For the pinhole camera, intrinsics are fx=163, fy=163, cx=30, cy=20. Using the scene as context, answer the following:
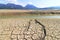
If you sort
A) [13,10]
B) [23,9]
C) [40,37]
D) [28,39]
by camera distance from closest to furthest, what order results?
[28,39] < [40,37] < [23,9] < [13,10]

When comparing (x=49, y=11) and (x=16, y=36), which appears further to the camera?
(x=49, y=11)

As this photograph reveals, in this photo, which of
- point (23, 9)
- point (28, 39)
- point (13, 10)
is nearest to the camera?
point (28, 39)

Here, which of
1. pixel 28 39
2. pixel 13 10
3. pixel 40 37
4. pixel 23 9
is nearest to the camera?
pixel 28 39

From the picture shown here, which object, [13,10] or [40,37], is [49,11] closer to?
[13,10]

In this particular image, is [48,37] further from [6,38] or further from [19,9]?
[19,9]

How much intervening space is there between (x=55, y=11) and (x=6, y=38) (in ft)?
45.7

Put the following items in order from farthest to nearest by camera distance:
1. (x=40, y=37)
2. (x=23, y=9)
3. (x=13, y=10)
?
1. (x=13, y=10)
2. (x=23, y=9)
3. (x=40, y=37)

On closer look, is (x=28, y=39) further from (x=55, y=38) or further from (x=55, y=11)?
(x=55, y=11)

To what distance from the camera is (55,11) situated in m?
17.5

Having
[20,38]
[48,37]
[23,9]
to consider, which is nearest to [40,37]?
[48,37]

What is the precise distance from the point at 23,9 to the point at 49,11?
2810 mm

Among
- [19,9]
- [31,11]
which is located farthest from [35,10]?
[19,9]

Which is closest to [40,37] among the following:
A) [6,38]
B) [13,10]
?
[6,38]

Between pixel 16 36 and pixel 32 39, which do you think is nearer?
pixel 32 39
